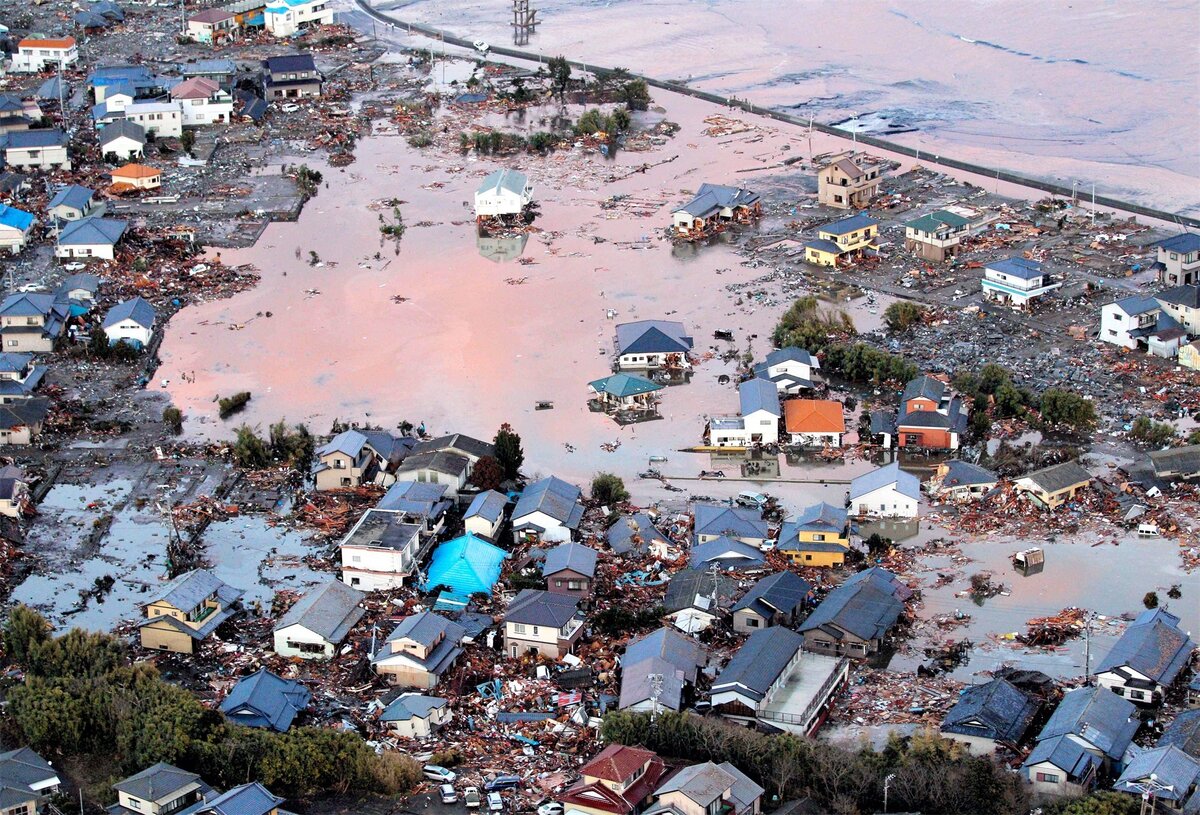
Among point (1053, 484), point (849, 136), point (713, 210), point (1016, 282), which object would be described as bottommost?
point (1053, 484)

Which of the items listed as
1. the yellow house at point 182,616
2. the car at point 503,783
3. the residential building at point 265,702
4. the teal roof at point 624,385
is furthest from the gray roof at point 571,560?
the teal roof at point 624,385

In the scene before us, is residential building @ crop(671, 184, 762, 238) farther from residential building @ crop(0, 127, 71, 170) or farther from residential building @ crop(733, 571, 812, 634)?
residential building @ crop(733, 571, 812, 634)

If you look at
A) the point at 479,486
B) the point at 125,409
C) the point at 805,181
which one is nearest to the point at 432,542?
the point at 479,486

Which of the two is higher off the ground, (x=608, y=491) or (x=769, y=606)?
(x=769, y=606)

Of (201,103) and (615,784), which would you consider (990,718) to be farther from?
(201,103)

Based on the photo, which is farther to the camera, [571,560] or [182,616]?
[571,560]

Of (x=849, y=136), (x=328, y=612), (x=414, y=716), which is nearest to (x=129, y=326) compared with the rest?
(x=328, y=612)

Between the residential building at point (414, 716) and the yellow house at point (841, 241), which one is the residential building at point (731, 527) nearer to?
the residential building at point (414, 716)
